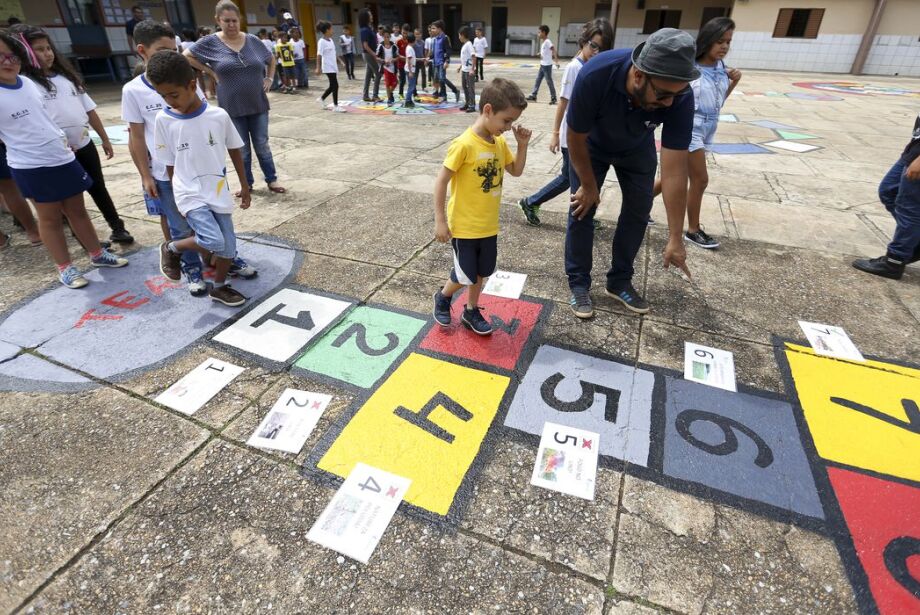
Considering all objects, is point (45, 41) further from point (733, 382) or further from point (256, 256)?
point (733, 382)

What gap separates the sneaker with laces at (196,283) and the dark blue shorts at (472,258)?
193 cm

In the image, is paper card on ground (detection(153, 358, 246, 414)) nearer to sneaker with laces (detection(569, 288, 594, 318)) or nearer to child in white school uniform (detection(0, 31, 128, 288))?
child in white school uniform (detection(0, 31, 128, 288))

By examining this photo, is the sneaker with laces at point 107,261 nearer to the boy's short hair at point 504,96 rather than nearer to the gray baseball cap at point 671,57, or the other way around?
the boy's short hair at point 504,96

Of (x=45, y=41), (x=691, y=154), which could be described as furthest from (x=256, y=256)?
(x=691, y=154)

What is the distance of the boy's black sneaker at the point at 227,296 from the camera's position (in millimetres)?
3273

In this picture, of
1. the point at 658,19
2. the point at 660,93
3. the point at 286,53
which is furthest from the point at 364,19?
the point at 658,19

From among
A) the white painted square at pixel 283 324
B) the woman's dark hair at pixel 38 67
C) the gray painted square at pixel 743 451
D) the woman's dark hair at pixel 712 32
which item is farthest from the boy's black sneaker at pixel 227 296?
the woman's dark hair at pixel 712 32

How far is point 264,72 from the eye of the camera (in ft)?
16.2

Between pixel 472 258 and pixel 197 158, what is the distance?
187 cm

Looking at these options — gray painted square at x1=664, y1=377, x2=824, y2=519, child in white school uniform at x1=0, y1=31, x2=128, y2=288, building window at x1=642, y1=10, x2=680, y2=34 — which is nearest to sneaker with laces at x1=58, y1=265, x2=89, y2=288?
child in white school uniform at x1=0, y1=31, x2=128, y2=288

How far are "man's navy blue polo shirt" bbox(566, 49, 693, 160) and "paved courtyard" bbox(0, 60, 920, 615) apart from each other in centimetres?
117

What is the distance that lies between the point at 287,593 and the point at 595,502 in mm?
1238

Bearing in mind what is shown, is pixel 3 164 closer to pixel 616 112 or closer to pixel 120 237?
pixel 120 237

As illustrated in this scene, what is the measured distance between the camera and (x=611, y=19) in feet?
78.6
